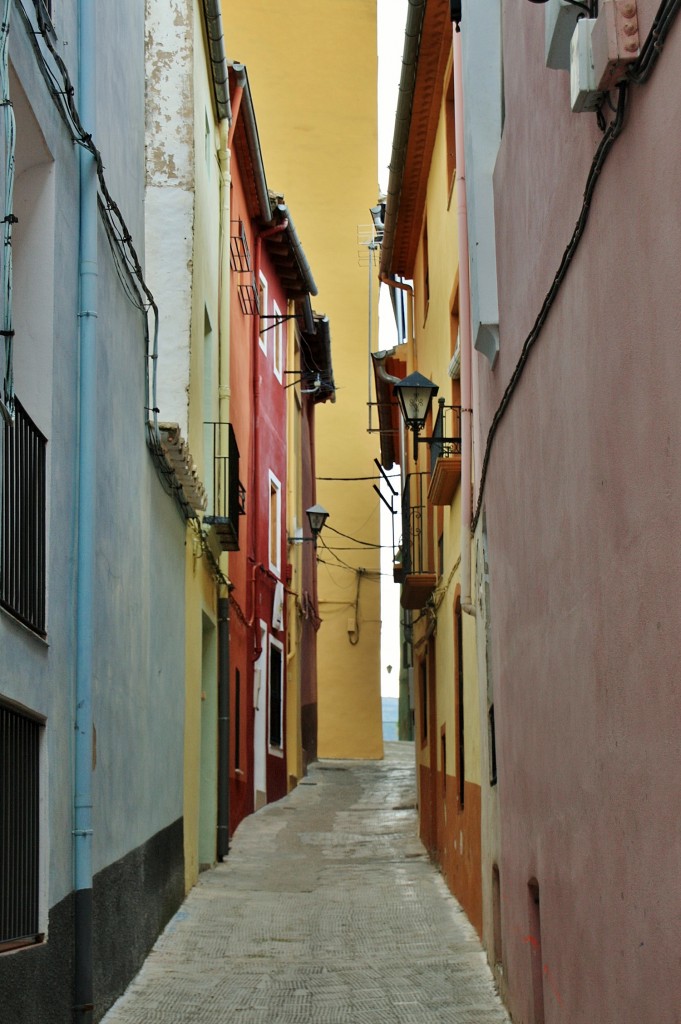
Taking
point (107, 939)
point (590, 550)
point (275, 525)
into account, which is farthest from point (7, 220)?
point (275, 525)

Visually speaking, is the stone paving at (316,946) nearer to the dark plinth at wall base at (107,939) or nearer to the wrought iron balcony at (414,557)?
the dark plinth at wall base at (107,939)

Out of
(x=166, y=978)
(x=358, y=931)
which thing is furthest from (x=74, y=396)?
(x=358, y=931)

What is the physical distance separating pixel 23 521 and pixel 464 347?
506cm

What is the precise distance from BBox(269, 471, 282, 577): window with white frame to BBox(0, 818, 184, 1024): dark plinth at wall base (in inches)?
454

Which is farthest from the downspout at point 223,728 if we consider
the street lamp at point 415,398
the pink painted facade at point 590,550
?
the pink painted facade at point 590,550

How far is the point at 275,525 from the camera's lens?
2470cm

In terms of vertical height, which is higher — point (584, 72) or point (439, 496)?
point (584, 72)

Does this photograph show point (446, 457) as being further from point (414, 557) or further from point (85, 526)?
point (85, 526)

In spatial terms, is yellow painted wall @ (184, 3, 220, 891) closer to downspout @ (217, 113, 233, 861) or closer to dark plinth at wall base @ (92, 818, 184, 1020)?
downspout @ (217, 113, 233, 861)

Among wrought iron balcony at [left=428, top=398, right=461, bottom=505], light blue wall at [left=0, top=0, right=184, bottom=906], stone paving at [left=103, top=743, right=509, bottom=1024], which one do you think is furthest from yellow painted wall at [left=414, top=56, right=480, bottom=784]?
light blue wall at [left=0, top=0, right=184, bottom=906]

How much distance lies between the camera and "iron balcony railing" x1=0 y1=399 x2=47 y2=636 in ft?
21.1

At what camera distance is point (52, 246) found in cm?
740

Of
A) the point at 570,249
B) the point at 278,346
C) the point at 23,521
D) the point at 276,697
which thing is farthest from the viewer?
the point at 278,346

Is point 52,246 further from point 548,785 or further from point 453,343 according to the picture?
point 453,343
